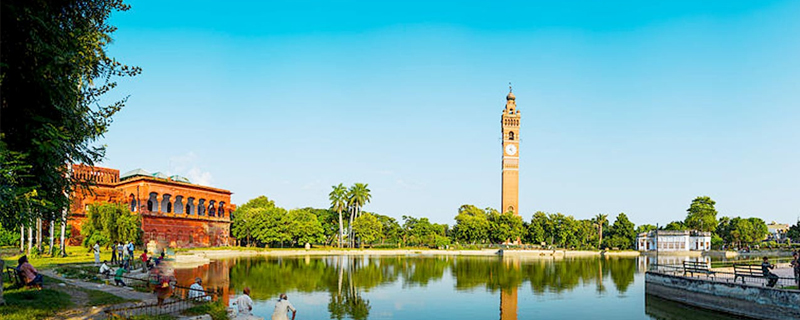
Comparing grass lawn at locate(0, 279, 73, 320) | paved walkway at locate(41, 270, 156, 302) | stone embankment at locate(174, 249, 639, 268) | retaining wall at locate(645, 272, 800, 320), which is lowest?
stone embankment at locate(174, 249, 639, 268)

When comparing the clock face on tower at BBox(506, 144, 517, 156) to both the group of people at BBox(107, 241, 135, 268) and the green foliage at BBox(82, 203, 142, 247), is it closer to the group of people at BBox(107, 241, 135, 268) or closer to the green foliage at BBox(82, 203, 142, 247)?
Answer: the green foliage at BBox(82, 203, 142, 247)

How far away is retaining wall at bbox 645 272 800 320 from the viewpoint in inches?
798

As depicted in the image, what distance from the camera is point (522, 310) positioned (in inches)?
950

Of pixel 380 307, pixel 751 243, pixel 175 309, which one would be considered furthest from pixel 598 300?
pixel 751 243

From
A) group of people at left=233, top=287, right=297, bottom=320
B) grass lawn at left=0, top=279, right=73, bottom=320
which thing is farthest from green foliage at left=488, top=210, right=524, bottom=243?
grass lawn at left=0, top=279, right=73, bottom=320

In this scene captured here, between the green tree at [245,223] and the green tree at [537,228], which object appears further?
the green tree at [537,228]

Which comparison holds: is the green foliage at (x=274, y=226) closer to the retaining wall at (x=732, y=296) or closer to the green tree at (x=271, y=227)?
the green tree at (x=271, y=227)

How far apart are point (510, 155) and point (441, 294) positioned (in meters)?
90.2

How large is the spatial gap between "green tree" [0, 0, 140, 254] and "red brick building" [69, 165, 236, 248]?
46.9 m

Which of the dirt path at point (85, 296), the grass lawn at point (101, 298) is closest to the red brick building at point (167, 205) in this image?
the dirt path at point (85, 296)

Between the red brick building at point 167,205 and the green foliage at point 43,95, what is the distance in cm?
4682

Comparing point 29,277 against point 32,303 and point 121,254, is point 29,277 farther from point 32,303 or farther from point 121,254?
point 121,254

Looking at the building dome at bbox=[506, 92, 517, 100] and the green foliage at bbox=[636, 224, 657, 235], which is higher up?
the building dome at bbox=[506, 92, 517, 100]

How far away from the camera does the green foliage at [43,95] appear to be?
445 inches
